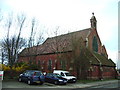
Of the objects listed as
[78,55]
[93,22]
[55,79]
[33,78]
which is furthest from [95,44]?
[33,78]

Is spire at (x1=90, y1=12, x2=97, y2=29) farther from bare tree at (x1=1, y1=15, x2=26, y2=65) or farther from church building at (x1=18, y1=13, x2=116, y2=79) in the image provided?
bare tree at (x1=1, y1=15, x2=26, y2=65)

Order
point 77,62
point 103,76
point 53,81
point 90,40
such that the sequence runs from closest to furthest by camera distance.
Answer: point 53,81 → point 77,62 → point 103,76 → point 90,40

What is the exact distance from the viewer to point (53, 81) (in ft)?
71.4

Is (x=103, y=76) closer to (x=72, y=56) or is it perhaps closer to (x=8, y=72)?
(x=72, y=56)

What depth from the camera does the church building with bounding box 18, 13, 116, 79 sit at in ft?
94.2

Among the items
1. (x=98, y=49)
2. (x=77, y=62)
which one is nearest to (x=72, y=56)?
(x=77, y=62)

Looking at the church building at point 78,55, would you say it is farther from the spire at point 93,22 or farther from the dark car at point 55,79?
the dark car at point 55,79

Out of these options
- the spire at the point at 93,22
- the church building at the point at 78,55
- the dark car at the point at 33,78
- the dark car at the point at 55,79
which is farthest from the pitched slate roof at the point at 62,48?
the dark car at the point at 33,78

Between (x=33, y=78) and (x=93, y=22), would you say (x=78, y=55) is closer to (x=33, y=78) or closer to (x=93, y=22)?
(x=33, y=78)

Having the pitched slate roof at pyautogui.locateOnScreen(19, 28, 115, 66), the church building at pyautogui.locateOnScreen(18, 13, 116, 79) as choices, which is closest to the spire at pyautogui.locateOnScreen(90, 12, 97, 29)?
→ the church building at pyautogui.locateOnScreen(18, 13, 116, 79)

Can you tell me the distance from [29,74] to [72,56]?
11261 mm

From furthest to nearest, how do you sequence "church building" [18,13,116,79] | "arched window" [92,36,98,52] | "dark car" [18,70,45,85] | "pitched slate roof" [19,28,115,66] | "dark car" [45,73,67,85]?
"arched window" [92,36,98,52] < "pitched slate roof" [19,28,115,66] < "church building" [18,13,116,79] < "dark car" [45,73,67,85] < "dark car" [18,70,45,85]

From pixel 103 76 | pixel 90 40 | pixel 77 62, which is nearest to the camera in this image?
pixel 77 62

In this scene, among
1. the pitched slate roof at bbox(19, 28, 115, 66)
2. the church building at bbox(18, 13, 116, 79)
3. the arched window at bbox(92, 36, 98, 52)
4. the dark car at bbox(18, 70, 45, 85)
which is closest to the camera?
the dark car at bbox(18, 70, 45, 85)
